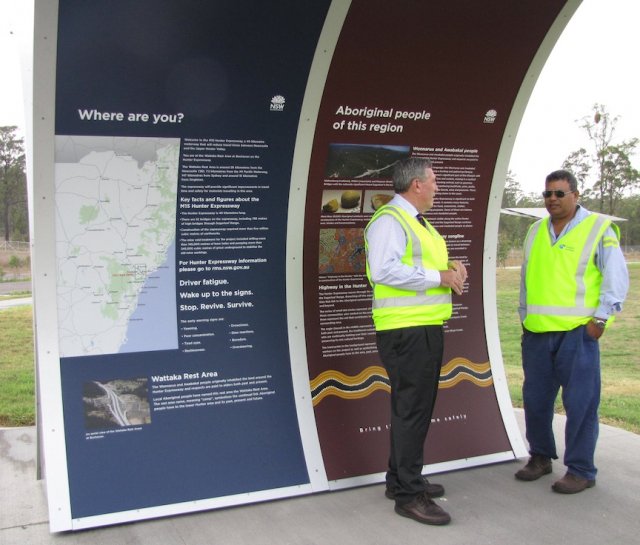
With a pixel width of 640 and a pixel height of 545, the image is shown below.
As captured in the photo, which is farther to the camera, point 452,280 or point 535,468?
point 535,468

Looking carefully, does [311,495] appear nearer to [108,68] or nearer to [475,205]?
[475,205]

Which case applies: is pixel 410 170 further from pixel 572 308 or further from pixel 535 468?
pixel 535 468

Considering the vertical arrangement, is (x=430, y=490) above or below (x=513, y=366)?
above

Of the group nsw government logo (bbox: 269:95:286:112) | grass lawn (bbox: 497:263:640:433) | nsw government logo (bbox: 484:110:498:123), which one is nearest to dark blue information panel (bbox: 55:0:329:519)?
nsw government logo (bbox: 269:95:286:112)

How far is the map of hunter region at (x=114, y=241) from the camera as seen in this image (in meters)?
3.96

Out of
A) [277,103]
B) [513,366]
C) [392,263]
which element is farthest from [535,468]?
[513,366]

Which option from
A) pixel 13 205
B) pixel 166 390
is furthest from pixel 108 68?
pixel 13 205

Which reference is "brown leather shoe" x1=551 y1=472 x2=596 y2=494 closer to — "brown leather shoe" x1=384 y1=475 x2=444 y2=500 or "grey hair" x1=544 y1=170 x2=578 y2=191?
"brown leather shoe" x1=384 y1=475 x2=444 y2=500

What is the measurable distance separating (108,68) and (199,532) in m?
2.58

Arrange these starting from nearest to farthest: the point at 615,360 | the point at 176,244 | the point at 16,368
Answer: the point at 176,244 < the point at 16,368 < the point at 615,360

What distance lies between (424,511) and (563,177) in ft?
7.43

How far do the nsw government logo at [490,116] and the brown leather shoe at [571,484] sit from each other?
2446 mm

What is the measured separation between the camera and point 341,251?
4699 millimetres

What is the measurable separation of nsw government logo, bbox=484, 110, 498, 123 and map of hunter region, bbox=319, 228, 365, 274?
1236 mm
